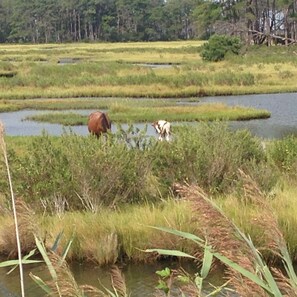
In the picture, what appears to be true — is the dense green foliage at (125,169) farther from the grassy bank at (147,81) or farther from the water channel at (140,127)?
the grassy bank at (147,81)

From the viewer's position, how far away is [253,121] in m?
25.8

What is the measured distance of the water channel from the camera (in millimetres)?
7992

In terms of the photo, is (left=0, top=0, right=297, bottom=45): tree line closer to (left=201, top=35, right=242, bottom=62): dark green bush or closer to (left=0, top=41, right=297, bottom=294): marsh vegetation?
(left=201, top=35, right=242, bottom=62): dark green bush

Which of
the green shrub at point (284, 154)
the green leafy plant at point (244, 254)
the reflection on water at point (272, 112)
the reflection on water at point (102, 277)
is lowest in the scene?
the reflection on water at point (272, 112)

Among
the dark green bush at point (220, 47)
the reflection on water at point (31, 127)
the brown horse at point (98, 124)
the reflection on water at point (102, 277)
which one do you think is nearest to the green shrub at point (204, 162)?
the reflection on water at point (102, 277)

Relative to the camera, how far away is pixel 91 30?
12606cm

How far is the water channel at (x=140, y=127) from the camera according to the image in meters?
7.99

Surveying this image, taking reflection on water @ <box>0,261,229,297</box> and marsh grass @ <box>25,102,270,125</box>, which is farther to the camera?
marsh grass @ <box>25,102,270,125</box>

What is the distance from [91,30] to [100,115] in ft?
366

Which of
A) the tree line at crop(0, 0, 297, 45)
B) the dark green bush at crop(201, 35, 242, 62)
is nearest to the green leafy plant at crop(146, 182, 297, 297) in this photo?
the dark green bush at crop(201, 35, 242, 62)

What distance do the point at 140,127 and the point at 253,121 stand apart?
4259mm

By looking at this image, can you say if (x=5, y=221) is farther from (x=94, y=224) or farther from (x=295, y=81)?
(x=295, y=81)

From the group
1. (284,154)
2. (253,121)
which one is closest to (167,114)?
(253,121)

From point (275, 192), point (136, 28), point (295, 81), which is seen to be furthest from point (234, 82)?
point (136, 28)
